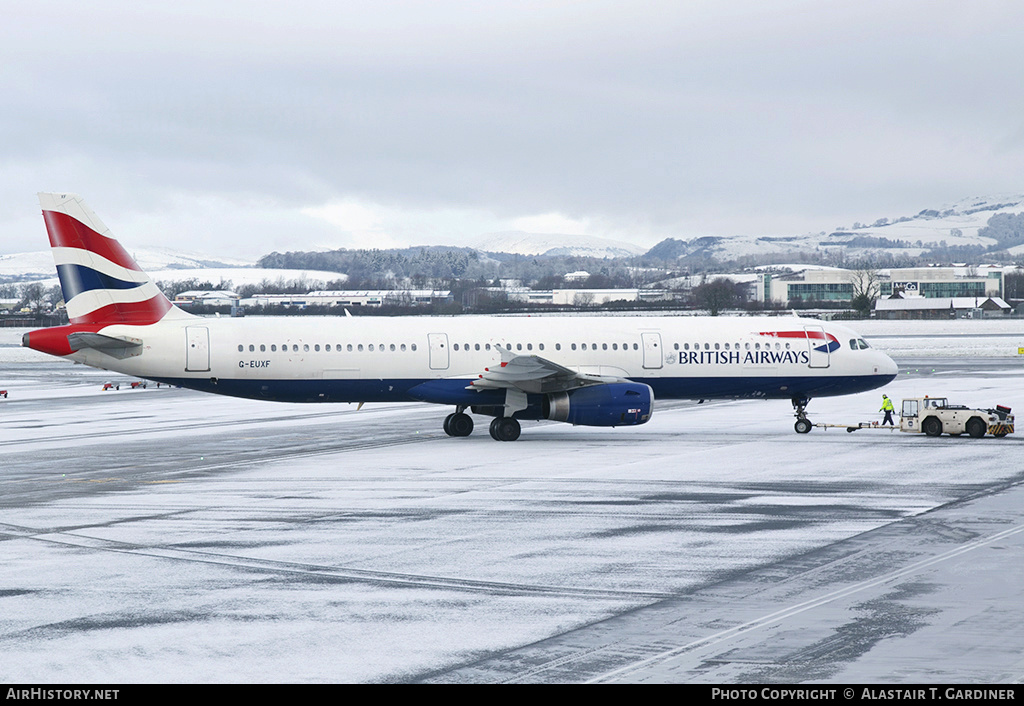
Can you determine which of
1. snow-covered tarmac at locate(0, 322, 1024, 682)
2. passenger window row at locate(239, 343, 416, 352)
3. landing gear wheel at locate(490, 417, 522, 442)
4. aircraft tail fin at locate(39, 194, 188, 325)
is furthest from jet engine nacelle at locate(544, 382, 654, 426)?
aircraft tail fin at locate(39, 194, 188, 325)

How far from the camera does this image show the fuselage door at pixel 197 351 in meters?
34.3

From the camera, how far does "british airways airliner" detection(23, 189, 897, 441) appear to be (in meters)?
34.0

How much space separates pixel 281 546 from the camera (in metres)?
18.3

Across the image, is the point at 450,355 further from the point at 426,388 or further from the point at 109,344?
the point at 109,344

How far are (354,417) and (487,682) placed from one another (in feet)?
111

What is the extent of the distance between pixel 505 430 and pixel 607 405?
3.50 meters

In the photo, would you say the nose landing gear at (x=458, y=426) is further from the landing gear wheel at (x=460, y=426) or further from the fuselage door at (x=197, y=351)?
the fuselage door at (x=197, y=351)

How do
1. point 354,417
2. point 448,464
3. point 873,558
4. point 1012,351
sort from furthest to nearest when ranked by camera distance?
point 1012,351 < point 354,417 < point 448,464 < point 873,558

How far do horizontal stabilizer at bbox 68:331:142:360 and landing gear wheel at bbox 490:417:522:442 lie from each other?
11491 mm

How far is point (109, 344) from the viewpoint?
1323 inches

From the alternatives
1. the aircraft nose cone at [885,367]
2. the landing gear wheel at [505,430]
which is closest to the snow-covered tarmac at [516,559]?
the landing gear wheel at [505,430]
